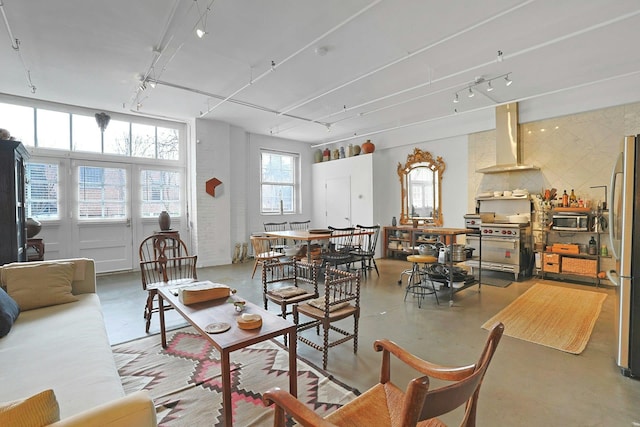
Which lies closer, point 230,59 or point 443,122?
point 230,59

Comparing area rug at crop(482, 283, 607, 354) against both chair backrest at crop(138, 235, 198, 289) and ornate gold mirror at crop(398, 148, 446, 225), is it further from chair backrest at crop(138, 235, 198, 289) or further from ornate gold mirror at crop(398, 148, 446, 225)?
chair backrest at crop(138, 235, 198, 289)

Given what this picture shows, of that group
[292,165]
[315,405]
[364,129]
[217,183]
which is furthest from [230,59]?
[292,165]

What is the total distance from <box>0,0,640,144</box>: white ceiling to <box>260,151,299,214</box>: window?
2.62 metres

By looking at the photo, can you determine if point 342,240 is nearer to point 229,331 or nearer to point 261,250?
point 261,250


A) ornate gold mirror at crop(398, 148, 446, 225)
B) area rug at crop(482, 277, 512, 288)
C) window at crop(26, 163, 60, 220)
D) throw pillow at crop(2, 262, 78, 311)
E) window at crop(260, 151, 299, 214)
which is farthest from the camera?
window at crop(260, 151, 299, 214)

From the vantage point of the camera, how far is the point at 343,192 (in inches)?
321

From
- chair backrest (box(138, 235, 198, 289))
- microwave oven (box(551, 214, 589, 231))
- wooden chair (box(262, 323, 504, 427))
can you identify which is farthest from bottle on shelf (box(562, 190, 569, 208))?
chair backrest (box(138, 235, 198, 289))

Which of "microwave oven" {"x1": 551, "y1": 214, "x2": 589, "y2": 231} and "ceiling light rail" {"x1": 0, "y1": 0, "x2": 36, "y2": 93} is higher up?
"ceiling light rail" {"x1": 0, "y1": 0, "x2": 36, "y2": 93}

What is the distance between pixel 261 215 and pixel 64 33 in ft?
17.6

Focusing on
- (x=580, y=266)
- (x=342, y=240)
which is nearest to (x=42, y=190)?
Answer: (x=342, y=240)

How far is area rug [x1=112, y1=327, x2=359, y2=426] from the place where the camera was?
6.23 feet

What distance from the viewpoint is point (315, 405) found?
1968mm

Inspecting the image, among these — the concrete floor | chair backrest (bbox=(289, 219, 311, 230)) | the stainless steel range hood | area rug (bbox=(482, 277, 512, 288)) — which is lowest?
the concrete floor

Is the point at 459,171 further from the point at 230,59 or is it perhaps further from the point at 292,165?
the point at 230,59
